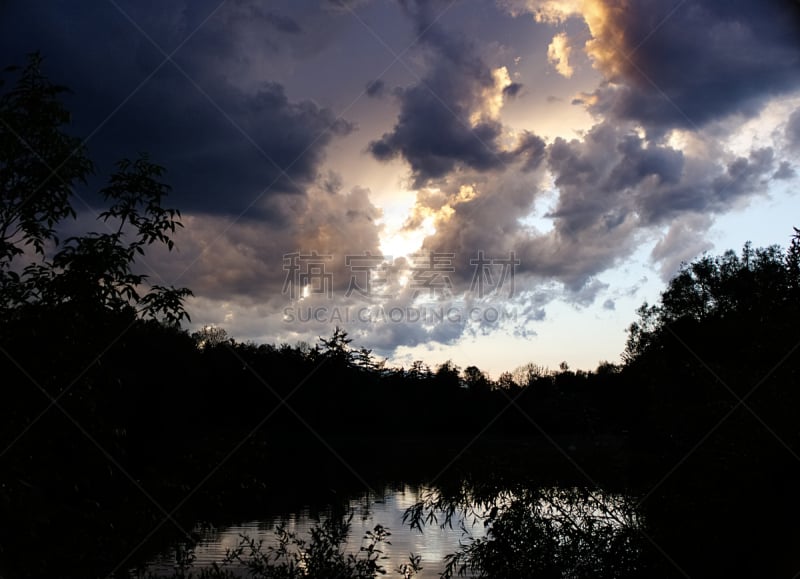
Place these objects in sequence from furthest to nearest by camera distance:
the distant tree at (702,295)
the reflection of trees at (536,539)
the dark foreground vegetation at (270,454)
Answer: the distant tree at (702,295)
the reflection of trees at (536,539)
the dark foreground vegetation at (270,454)

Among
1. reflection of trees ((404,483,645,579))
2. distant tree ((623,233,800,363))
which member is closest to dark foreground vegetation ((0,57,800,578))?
reflection of trees ((404,483,645,579))

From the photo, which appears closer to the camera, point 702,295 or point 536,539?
point 536,539

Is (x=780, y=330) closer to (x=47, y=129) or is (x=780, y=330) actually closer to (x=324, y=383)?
(x=47, y=129)

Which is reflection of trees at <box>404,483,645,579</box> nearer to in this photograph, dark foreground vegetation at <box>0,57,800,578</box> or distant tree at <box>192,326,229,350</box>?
dark foreground vegetation at <box>0,57,800,578</box>

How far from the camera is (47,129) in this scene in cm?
573

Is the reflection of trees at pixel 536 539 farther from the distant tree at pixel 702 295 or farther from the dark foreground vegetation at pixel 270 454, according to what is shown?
the distant tree at pixel 702 295

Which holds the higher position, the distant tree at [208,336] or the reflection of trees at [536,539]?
the distant tree at [208,336]

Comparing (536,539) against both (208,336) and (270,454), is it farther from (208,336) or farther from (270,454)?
(208,336)

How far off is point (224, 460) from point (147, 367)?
52.4 meters

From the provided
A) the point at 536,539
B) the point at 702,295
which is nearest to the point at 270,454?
the point at 536,539

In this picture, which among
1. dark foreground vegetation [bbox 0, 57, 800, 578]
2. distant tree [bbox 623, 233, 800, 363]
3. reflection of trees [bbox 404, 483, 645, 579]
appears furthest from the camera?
distant tree [bbox 623, 233, 800, 363]

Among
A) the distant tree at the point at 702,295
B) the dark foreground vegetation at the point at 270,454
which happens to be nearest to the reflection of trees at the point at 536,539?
the dark foreground vegetation at the point at 270,454

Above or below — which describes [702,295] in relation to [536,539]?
above

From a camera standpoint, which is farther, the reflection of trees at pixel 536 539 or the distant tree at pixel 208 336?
the distant tree at pixel 208 336
